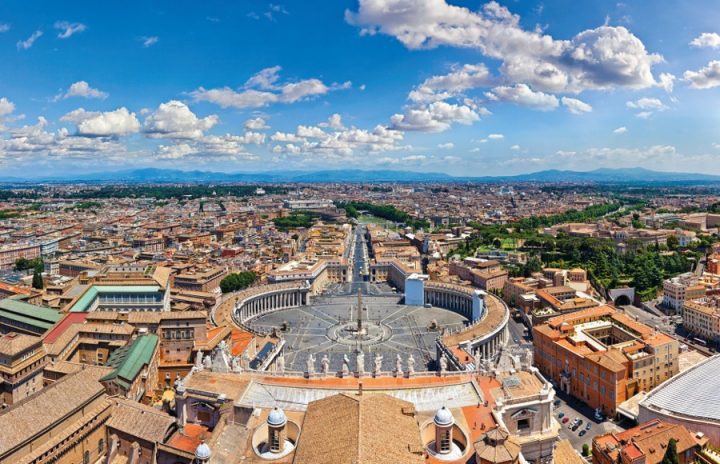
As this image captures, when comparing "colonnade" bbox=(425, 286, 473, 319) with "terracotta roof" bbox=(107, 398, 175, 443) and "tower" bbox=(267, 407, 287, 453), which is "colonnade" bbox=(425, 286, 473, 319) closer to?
"terracotta roof" bbox=(107, 398, 175, 443)

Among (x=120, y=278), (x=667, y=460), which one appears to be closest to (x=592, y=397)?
(x=667, y=460)

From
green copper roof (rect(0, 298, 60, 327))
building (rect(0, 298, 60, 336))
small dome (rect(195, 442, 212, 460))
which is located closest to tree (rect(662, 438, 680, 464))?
small dome (rect(195, 442, 212, 460))

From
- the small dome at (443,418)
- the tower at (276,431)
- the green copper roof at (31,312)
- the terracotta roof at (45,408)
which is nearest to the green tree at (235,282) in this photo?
the green copper roof at (31,312)

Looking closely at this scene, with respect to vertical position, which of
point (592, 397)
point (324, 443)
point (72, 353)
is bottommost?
point (592, 397)

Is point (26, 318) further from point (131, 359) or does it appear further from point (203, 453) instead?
point (203, 453)

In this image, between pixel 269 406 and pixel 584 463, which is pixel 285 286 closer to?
pixel 269 406

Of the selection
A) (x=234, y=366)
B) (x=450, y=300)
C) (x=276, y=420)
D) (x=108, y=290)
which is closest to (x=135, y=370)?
(x=234, y=366)

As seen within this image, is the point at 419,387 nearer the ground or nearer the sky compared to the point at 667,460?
nearer the sky
